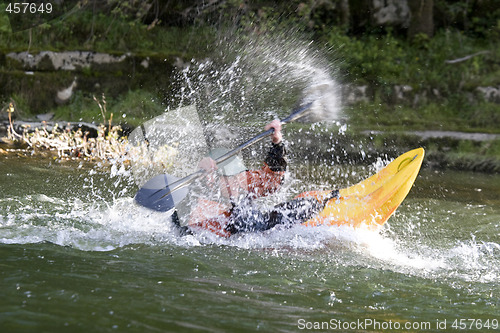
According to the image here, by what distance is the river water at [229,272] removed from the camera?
2998mm

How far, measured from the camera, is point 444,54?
37.3 feet

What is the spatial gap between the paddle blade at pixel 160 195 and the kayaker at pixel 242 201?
12cm

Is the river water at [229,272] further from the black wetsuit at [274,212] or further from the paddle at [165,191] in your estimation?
the paddle at [165,191]

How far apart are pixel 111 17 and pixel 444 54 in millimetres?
6592

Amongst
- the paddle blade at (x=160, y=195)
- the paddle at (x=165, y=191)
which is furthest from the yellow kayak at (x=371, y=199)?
the paddle blade at (x=160, y=195)

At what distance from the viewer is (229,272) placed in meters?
3.86

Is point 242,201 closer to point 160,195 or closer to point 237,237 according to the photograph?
point 237,237

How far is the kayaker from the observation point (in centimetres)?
467

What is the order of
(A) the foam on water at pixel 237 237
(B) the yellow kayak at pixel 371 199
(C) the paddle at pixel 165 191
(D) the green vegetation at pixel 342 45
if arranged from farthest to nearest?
(D) the green vegetation at pixel 342 45
(B) the yellow kayak at pixel 371 199
(C) the paddle at pixel 165 191
(A) the foam on water at pixel 237 237

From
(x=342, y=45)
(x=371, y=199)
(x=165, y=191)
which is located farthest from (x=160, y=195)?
(x=342, y=45)

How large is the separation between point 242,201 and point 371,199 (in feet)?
3.65

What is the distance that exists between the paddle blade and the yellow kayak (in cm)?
105

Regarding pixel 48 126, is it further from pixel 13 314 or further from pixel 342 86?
pixel 13 314

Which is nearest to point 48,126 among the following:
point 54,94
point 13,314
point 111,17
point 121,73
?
point 54,94
